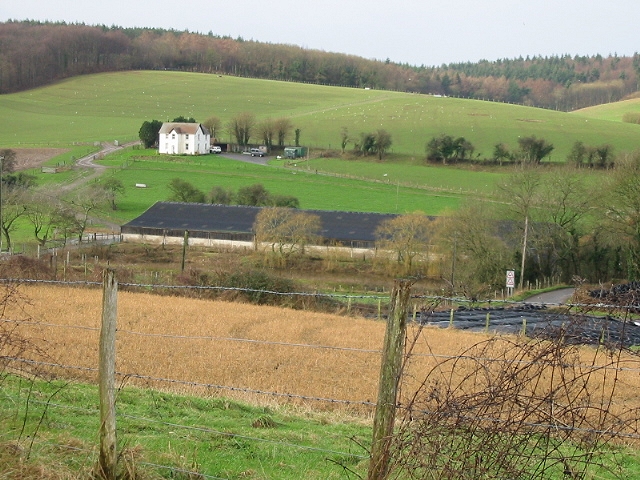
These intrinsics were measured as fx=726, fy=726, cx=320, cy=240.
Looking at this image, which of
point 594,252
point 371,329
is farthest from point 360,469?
point 594,252

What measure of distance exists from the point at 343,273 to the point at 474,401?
127 ft

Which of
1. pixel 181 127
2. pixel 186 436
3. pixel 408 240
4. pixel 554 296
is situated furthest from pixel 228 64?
pixel 186 436

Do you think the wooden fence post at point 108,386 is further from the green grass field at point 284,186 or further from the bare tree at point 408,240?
the green grass field at point 284,186

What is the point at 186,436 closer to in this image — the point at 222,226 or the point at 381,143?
the point at 222,226

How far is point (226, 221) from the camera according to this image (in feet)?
172

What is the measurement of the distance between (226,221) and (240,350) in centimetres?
3819

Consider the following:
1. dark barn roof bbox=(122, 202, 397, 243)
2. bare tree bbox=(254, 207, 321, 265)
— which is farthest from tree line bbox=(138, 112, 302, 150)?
bare tree bbox=(254, 207, 321, 265)

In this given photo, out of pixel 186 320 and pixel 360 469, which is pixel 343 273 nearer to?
pixel 186 320

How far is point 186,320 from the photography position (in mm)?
19203

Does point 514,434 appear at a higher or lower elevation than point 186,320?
higher

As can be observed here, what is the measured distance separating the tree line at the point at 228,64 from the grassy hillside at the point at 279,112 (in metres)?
8.64

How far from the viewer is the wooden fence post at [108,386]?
5223mm

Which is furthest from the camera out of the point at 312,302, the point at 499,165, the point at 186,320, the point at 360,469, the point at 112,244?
the point at 499,165

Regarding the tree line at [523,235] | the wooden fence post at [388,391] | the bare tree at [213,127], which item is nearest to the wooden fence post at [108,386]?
the wooden fence post at [388,391]
